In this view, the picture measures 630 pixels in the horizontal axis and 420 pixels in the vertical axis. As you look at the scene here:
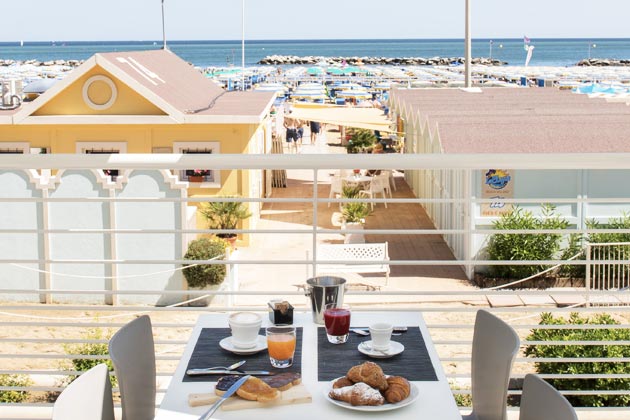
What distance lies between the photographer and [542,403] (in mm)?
2498

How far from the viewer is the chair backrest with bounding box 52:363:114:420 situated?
2.35 metres

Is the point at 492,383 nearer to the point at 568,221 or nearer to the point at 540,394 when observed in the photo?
the point at 540,394

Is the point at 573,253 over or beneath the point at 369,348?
beneath

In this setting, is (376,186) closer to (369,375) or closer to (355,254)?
(355,254)

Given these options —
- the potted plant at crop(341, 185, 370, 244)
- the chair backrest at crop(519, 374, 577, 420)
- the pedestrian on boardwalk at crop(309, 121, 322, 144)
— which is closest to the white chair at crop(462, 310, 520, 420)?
the chair backrest at crop(519, 374, 577, 420)

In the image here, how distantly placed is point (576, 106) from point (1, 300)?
13.5 metres

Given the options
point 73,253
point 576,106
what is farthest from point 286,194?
point 73,253

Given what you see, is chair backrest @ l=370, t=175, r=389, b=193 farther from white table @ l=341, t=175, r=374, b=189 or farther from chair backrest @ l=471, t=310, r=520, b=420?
chair backrest @ l=471, t=310, r=520, b=420

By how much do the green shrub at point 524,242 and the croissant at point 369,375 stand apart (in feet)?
43.0

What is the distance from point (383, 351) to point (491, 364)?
15.0 inches

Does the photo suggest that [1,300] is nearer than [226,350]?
No

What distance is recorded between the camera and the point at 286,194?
2312 centimetres

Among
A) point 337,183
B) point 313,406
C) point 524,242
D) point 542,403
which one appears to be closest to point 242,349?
point 313,406

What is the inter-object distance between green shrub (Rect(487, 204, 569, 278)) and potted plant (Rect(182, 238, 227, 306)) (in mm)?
4543
